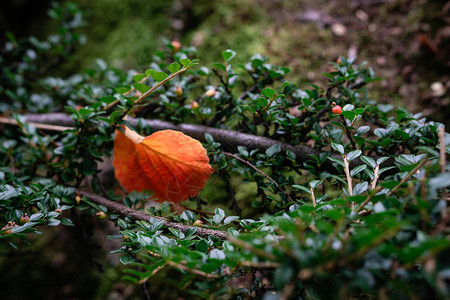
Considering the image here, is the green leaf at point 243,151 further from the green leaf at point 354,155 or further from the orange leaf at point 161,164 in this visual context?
the green leaf at point 354,155

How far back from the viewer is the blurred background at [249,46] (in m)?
1.43

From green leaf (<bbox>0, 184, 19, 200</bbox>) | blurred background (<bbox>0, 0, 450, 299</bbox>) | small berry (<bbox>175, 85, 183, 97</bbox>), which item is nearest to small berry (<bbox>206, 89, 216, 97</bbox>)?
small berry (<bbox>175, 85, 183, 97</bbox>)

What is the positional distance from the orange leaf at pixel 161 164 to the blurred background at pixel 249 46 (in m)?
0.40

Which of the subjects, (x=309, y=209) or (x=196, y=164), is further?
(x=196, y=164)

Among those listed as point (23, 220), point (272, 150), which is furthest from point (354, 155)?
point (23, 220)

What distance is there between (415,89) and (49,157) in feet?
6.86

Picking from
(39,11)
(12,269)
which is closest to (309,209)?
(12,269)

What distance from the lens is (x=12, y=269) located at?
1.42m

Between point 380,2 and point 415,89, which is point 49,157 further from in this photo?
point 380,2

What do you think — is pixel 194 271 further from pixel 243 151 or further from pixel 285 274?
pixel 243 151

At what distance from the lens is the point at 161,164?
1121mm

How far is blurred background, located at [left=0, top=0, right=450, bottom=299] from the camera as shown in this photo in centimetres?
143

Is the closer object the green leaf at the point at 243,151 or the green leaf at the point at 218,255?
the green leaf at the point at 218,255

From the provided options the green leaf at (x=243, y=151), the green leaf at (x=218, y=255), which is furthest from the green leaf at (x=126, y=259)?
the green leaf at (x=243, y=151)
